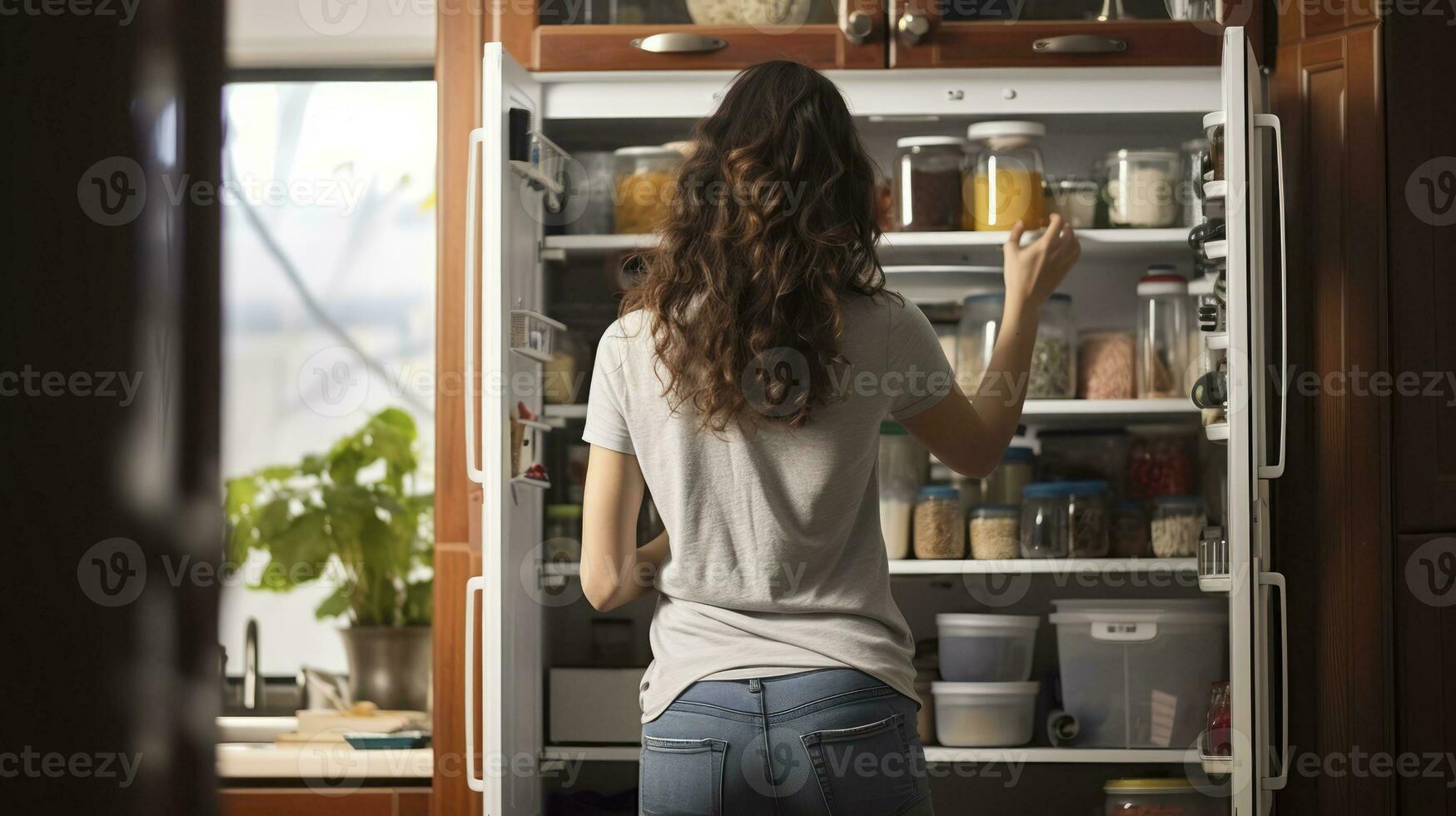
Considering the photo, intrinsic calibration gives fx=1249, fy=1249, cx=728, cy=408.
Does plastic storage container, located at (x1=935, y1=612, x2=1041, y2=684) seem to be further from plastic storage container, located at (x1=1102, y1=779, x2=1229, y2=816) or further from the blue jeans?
the blue jeans

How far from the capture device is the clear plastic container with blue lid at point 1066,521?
6.54 feet

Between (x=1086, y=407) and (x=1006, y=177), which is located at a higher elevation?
(x=1006, y=177)

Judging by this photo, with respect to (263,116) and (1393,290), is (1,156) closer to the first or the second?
(1393,290)

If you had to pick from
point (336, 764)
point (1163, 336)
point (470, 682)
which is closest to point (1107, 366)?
point (1163, 336)

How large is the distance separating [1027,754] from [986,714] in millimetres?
88

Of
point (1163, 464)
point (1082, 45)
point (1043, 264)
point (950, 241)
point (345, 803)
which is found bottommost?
point (345, 803)

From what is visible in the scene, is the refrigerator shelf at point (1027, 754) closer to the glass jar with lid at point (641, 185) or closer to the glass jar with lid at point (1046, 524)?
the glass jar with lid at point (1046, 524)

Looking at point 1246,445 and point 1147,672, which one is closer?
point 1246,445

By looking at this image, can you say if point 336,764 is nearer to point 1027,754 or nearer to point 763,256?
point 1027,754

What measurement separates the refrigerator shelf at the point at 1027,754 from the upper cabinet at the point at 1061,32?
42.6 inches

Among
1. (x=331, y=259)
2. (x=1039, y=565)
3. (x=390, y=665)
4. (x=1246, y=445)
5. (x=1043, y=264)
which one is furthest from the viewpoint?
(x=331, y=259)

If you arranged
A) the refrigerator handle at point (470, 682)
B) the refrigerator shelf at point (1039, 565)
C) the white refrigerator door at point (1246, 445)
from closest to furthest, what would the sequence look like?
the white refrigerator door at point (1246, 445) → the refrigerator handle at point (470, 682) → the refrigerator shelf at point (1039, 565)

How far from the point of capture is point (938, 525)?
201 cm

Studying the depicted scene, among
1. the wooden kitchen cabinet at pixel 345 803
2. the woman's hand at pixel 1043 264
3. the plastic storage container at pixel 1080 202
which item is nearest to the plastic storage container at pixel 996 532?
the plastic storage container at pixel 1080 202
